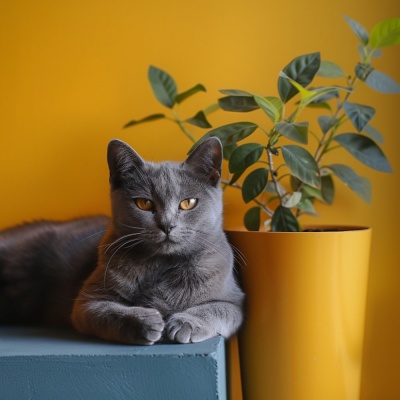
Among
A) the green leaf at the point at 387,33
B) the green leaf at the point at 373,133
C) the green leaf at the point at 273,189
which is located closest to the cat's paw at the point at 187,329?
the green leaf at the point at 273,189

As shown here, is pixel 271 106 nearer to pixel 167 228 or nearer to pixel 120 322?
pixel 167 228

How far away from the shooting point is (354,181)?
1.35m

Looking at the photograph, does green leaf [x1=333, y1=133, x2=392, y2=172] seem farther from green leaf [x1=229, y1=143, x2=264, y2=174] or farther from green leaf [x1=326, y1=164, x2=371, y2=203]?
green leaf [x1=229, y1=143, x2=264, y2=174]

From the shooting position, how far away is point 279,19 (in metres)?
1.50

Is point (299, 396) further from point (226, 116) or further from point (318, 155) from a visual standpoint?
point (226, 116)

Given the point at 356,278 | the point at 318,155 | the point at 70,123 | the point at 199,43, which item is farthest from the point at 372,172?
the point at 70,123

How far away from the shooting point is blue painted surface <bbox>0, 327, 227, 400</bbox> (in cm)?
90

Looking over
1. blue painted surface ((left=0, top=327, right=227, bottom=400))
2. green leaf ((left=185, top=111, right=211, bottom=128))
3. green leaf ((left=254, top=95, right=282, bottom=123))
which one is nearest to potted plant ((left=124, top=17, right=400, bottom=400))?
green leaf ((left=254, top=95, right=282, bottom=123))

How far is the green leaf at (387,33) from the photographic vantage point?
124 centimetres

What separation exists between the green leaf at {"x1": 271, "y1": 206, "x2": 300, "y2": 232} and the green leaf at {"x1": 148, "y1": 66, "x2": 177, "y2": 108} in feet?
1.46

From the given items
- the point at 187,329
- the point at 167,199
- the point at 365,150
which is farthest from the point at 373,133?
the point at 187,329

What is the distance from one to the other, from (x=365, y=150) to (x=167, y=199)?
0.56 meters

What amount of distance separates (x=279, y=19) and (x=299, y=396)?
106 centimetres

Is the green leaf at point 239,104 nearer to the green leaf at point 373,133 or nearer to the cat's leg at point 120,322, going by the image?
the green leaf at point 373,133
